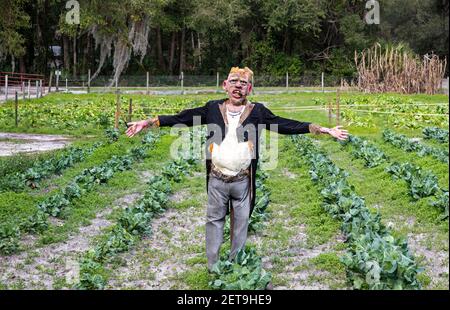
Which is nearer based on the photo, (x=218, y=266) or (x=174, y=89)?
(x=218, y=266)

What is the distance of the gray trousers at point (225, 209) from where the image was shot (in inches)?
252

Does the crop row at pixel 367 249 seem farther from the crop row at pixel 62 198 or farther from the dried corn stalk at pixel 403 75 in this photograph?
the dried corn stalk at pixel 403 75

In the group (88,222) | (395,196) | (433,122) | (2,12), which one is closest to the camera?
(88,222)

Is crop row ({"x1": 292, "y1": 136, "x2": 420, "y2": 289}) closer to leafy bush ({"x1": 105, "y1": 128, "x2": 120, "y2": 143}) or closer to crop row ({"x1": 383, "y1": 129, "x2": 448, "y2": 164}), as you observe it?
crop row ({"x1": 383, "y1": 129, "x2": 448, "y2": 164})

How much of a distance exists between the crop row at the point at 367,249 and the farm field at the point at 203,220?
1cm

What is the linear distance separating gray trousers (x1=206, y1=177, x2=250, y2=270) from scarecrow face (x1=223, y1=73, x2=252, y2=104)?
29.0 inches

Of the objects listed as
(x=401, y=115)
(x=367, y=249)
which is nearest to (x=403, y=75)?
(x=401, y=115)

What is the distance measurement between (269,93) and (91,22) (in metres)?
10.5

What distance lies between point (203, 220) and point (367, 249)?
3501 millimetres

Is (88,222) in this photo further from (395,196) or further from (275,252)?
(395,196)

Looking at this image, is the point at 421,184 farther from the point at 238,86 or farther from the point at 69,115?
the point at 69,115

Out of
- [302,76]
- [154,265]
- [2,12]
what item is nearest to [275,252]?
[154,265]

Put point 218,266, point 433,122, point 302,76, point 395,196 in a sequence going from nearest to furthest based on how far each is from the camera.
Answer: point 218,266 < point 395,196 < point 433,122 < point 302,76

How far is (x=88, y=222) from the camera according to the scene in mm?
9562
